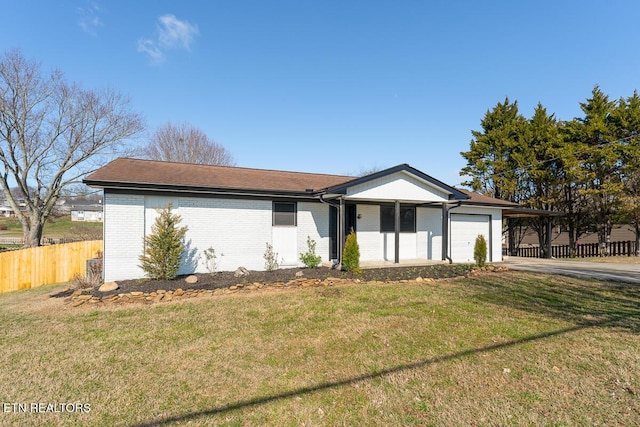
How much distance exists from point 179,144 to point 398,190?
23.6 m

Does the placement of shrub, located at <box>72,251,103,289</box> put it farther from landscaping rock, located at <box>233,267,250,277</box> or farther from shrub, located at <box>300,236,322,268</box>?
shrub, located at <box>300,236,322,268</box>

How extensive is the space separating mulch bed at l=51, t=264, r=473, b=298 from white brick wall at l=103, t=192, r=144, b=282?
454 mm

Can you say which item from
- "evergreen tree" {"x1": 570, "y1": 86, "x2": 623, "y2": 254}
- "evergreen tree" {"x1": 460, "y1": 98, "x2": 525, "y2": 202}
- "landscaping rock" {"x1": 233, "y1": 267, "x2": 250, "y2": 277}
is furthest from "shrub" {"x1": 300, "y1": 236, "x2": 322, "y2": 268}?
"evergreen tree" {"x1": 460, "y1": 98, "x2": 525, "y2": 202}

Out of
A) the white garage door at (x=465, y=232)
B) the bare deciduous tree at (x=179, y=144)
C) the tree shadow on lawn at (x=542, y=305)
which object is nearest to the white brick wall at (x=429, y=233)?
the white garage door at (x=465, y=232)

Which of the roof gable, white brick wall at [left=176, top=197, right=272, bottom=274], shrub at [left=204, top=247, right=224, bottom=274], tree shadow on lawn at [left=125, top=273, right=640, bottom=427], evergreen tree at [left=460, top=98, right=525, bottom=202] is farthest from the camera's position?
evergreen tree at [left=460, top=98, right=525, bottom=202]

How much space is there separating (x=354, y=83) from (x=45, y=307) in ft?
50.9

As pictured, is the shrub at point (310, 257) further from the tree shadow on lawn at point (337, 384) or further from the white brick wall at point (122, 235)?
the tree shadow on lawn at point (337, 384)

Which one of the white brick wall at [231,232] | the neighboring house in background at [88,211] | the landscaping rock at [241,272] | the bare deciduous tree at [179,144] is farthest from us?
the neighboring house in background at [88,211]

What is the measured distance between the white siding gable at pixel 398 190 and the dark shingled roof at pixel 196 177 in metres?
2.09

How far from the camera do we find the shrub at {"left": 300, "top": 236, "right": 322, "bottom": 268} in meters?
10.5

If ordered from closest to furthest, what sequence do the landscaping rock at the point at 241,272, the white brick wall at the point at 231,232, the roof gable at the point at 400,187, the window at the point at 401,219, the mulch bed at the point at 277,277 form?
the mulch bed at the point at 277,277 < the white brick wall at the point at 231,232 < the landscaping rock at the point at 241,272 < the roof gable at the point at 400,187 < the window at the point at 401,219

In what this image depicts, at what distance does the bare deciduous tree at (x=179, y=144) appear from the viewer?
27.3 m

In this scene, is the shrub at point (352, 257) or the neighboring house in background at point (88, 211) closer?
the shrub at point (352, 257)

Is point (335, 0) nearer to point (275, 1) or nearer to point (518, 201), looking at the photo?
point (275, 1)
